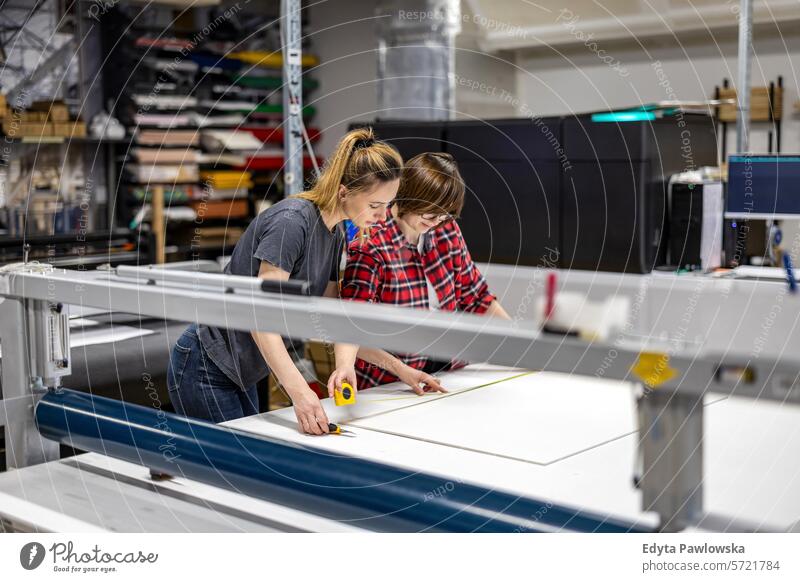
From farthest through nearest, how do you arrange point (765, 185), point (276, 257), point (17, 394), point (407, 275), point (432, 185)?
point (765, 185) < point (407, 275) < point (432, 185) < point (17, 394) < point (276, 257)

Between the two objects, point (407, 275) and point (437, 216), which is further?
point (407, 275)

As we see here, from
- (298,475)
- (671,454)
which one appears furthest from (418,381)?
(671,454)

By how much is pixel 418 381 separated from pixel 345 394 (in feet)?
1.03

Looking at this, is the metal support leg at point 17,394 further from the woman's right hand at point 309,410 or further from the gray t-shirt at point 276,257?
the woman's right hand at point 309,410

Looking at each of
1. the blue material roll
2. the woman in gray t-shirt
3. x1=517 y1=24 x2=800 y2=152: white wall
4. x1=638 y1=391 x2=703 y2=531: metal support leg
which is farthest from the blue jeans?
x1=517 y1=24 x2=800 y2=152: white wall

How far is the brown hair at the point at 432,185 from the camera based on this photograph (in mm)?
2281

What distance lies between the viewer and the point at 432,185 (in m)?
2.28

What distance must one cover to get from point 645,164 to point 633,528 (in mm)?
2409

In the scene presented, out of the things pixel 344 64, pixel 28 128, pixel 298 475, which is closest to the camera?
pixel 298 475

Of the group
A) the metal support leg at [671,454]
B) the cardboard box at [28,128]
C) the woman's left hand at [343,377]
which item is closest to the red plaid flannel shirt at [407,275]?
the woman's left hand at [343,377]

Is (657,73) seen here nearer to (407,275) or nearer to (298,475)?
(407,275)

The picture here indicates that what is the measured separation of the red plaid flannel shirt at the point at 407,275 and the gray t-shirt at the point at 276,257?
175mm
